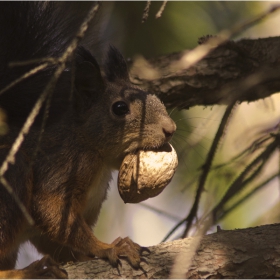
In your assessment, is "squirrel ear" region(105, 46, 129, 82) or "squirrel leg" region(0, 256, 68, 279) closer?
"squirrel leg" region(0, 256, 68, 279)

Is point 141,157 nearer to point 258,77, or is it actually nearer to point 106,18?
point 258,77

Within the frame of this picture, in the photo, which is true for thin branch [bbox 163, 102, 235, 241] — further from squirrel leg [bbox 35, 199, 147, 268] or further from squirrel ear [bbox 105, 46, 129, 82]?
squirrel ear [bbox 105, 46, 129, 82]

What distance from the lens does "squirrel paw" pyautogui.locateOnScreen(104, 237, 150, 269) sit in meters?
2.14

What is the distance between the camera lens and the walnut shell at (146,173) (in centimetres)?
232

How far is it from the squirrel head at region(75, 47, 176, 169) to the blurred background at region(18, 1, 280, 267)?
206 mm

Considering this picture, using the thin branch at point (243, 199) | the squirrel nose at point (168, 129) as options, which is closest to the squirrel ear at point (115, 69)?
the squirrel nose at point (168, 129)

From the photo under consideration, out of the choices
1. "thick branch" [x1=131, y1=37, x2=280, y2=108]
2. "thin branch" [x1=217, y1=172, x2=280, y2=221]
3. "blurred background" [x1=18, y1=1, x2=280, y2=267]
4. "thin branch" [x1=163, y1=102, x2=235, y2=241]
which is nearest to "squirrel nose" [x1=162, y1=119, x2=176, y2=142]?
"blurred background" [x1=18, y1=1, x2=280, y2=267]

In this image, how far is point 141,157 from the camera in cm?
238

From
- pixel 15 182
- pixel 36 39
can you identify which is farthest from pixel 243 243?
pixel 36 39

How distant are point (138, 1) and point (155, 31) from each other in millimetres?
340

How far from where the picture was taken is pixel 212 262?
2.08 meters

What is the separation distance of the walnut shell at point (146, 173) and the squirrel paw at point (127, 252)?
0.77 ft

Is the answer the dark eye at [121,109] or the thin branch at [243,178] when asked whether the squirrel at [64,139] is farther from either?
the thin branch at [243,178]

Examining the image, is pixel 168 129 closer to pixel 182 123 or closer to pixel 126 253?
pixel 126 253
